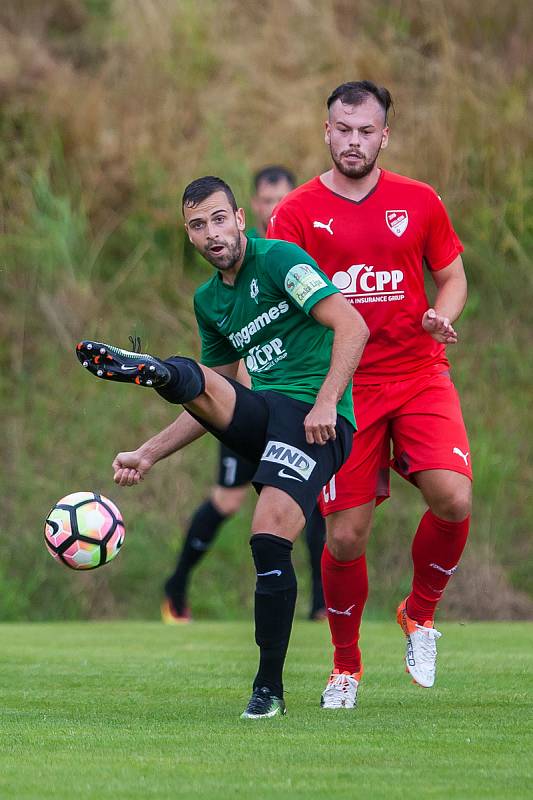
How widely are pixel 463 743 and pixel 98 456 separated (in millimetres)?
9719

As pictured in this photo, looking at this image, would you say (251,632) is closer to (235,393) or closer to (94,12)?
(235,393)

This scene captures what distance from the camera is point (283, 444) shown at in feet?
18.0

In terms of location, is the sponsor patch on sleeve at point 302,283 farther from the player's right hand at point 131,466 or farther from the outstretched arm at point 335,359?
the player's right hand at point 131,466

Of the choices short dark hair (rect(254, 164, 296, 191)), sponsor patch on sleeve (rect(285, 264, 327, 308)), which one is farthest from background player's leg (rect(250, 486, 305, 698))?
short dark hair (rect(254, 164, 296, 191))

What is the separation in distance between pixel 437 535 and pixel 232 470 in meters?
4.67

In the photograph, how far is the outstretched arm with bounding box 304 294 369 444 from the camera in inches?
212

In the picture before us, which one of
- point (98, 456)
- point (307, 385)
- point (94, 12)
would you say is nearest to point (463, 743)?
point (307, 385)

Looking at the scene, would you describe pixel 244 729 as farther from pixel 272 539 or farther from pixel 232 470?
pixel 232 470

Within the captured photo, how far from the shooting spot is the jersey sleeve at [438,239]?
20.8ft

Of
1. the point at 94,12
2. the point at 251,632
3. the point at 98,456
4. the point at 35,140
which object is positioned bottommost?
the point at 251,632

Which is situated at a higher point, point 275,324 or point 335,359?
point 275,324

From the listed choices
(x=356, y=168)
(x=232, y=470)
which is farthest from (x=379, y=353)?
(x=232, y=470)

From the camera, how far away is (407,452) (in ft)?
20.3

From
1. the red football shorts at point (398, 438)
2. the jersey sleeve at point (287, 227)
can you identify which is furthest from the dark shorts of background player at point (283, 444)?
the jersey sleeve at point (287, 227)
